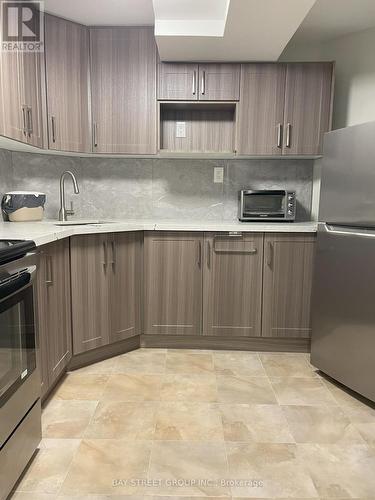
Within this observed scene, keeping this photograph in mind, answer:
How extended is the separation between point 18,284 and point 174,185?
1.99 metres

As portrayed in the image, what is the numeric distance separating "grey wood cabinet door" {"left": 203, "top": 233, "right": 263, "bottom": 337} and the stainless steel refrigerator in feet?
1.49

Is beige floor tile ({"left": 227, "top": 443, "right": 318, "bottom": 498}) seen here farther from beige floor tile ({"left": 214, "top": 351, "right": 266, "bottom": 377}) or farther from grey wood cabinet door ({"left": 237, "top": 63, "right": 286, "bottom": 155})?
grey wood cabinet door ({"left": 237, "top": 63, "right": 286, "bottom": 155})

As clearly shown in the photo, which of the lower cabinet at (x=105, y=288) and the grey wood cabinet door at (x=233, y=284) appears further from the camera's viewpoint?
the grey wood cabinet door at (x=233, y=284)

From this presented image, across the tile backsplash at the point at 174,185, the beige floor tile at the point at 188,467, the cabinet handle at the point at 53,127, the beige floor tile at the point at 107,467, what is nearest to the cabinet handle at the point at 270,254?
the tile backsplash at the point at 174,185

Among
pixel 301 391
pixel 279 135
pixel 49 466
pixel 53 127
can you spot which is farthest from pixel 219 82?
pixel 49 466

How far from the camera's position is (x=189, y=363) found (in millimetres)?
2512

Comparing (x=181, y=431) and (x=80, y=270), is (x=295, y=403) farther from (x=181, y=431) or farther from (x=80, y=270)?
(x=80, y=270)

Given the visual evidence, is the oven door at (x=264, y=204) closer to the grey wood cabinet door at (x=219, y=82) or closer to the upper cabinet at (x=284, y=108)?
the upper cabinet at (x=284, y=108)

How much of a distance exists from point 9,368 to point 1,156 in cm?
189

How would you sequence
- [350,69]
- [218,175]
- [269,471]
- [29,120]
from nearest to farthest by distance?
[269,471] → [29,120] → [350,69] → [218,175]

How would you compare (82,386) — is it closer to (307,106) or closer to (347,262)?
(347,262)

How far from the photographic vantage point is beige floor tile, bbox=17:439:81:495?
1407 millimetres

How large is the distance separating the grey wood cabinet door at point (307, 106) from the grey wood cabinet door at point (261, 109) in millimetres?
58

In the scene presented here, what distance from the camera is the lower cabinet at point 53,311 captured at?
1.81 meters
